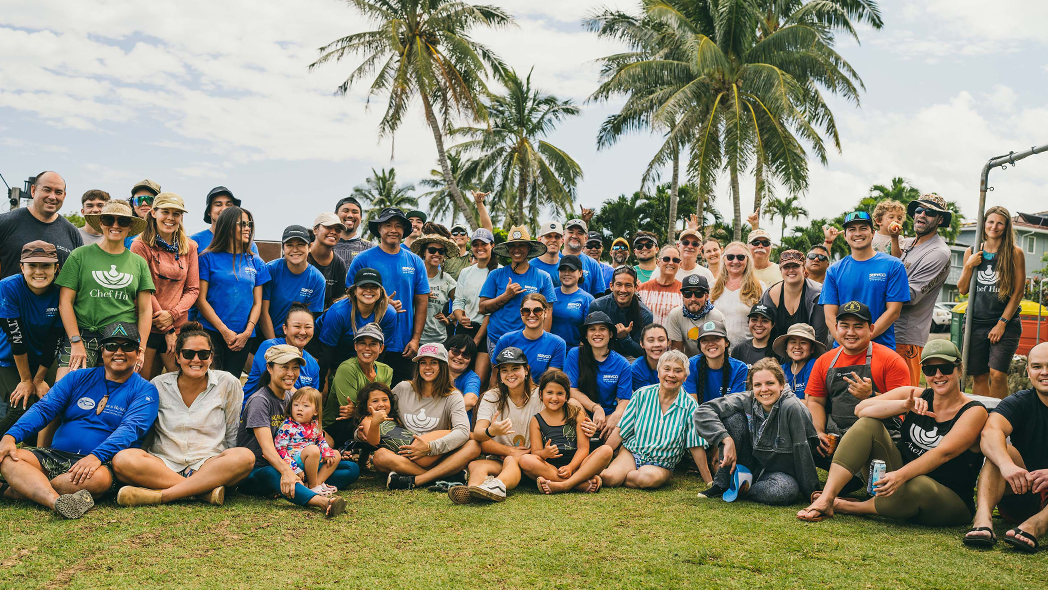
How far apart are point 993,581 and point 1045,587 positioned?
24 centimetres

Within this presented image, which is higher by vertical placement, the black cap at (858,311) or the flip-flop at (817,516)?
the black cap at (858,311)

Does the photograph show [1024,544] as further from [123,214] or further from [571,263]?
[123,214]

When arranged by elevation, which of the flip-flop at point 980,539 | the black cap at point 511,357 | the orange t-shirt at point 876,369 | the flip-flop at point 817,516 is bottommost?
the flip-flop at point 817,516

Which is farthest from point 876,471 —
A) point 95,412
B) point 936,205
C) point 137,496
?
point 95,412

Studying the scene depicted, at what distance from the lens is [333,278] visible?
7863mm

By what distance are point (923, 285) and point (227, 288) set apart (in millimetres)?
6593

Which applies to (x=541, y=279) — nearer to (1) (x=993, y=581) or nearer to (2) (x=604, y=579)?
(2) (x=604, y=579)

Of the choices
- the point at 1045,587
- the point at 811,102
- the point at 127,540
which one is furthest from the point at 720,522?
the point at 811,102

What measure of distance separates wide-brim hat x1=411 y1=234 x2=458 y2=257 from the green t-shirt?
10.2ft

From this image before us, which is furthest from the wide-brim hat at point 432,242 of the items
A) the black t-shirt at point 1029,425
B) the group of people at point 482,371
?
the black t-shirt at point 1029,425

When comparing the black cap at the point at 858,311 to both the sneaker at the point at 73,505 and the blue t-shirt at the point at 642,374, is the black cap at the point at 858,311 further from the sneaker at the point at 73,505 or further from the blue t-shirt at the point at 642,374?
the sneaker at the point at 73,505

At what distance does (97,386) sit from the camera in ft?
18.1

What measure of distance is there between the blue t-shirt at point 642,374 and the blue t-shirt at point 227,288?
3696 millimetres

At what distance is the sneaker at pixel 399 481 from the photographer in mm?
6258
